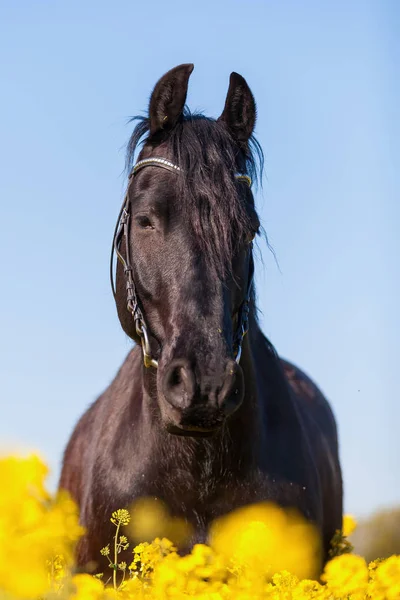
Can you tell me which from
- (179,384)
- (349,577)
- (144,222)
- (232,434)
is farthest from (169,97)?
(349,577)

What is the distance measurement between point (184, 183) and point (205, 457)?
58.7 inches

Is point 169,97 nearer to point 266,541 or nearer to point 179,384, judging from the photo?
point 179,384

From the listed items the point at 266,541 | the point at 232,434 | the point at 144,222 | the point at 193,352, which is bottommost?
the point at 266,541

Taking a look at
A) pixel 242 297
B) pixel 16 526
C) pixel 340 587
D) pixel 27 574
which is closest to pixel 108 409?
A: pixel 242 297

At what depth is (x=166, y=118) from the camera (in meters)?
4.68

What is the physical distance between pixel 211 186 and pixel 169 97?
0.75 metres

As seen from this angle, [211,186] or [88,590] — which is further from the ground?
[211,186]

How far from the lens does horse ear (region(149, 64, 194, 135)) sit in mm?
4637

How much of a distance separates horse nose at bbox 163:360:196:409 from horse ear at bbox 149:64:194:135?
5.33 feet

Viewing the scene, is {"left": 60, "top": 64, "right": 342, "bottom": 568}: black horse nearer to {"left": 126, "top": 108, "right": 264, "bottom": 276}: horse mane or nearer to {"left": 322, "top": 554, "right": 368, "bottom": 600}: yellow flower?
{"left": 126, "top": 108, "right": 264, "bottom": 276}: horse mane

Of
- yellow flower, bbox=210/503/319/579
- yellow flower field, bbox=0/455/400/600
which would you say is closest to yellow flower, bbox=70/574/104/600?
yellow flower field, bbox=0/455/400/600

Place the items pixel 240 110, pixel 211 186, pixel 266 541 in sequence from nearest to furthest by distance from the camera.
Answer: pixel 266 541, pixel 211 186, pixel 240 110

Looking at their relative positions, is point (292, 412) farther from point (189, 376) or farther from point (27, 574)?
point (27, 574)

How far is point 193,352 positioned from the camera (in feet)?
12.0
